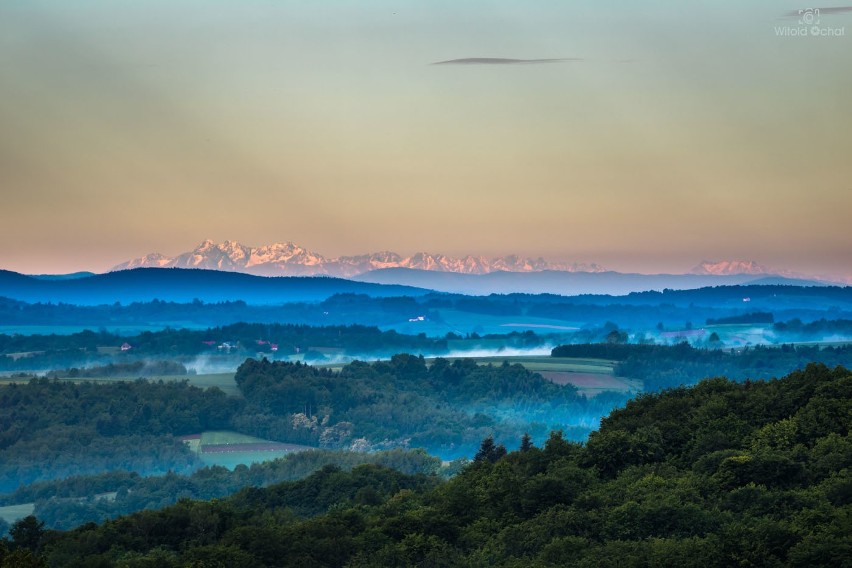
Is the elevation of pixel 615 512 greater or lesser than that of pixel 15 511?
greater

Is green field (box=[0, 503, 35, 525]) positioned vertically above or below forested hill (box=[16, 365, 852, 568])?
below

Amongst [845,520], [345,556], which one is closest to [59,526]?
[345,556]

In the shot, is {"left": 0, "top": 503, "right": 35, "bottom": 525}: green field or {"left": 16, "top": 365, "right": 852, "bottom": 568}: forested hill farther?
{"left": 0, "top": 503, "right": 35, "bottom": 525}: green field

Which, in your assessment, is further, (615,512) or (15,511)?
(15,511)

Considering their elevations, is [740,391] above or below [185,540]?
above

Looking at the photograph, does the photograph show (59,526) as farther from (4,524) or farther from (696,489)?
(696,489)
